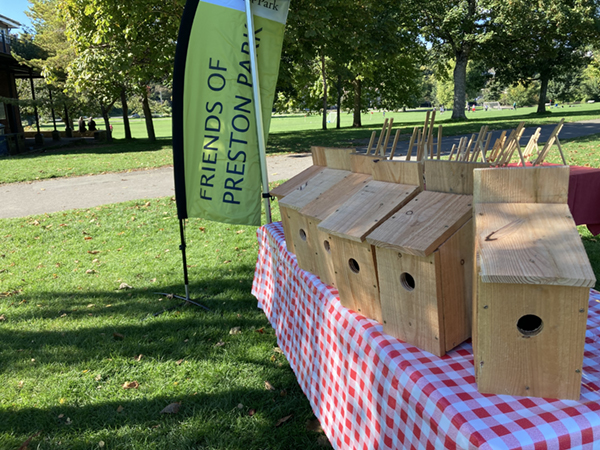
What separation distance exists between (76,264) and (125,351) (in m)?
2.59

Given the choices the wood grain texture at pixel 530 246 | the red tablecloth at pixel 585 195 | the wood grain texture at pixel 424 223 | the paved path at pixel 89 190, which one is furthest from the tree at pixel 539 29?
the wood grain texture at pixel 530 246

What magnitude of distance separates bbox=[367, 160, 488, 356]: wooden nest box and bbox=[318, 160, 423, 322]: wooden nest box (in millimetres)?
78

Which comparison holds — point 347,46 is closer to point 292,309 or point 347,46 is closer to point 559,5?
point 292,309

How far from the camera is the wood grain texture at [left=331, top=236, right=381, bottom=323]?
1963 millimetres

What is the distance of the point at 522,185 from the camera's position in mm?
1540

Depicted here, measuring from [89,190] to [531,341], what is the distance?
10513 mm

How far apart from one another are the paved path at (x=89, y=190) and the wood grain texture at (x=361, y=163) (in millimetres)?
6279

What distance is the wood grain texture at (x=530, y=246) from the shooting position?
1.29 meters

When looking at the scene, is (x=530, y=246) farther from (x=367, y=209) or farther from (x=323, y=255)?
(x=323, y=255)

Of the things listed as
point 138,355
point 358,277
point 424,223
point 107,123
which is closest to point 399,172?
point 424,223

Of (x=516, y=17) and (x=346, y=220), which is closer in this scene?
(x=346, y=220)

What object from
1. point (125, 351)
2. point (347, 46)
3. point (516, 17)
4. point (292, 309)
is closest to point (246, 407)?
point (292, 309)

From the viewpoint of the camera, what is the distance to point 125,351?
3.56 metres

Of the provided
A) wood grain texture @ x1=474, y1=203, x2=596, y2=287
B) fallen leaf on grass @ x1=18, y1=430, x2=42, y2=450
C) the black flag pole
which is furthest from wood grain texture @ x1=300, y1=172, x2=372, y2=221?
fallen leaf on grass @ x1=18, y1=430, x2=42, y2=450
